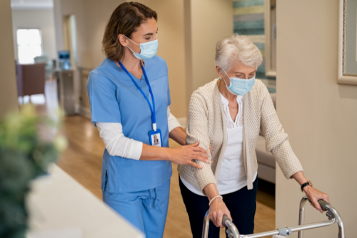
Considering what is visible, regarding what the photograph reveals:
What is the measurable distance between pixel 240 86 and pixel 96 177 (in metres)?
3.28

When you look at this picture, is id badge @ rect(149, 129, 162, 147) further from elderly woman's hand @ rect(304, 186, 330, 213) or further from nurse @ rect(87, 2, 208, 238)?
elderly woman's hand @ rect(304, 186, 330, 213)

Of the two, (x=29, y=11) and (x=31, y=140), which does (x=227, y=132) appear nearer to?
(x=31, y=140)

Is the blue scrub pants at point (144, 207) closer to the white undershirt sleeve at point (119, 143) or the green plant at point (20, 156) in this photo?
the white undershirt sleeve at point (119, 143)

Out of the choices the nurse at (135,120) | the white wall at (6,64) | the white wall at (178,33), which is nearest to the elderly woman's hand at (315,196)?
the nurse at (135,120)

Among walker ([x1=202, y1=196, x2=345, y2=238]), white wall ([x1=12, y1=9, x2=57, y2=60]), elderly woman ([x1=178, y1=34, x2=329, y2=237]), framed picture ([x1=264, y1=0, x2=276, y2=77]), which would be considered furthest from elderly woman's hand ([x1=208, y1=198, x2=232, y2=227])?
white wall ([x1=12, y1=9, x2=57, y2=60])

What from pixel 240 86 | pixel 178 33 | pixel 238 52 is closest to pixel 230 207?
pixel 240 86

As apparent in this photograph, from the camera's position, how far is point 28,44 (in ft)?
59.7

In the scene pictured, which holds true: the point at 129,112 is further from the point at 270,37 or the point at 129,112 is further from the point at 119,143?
the point at 270,37

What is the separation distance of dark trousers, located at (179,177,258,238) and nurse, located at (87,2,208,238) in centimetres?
13

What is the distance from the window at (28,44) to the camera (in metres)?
17.9

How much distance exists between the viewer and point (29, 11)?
17906mm

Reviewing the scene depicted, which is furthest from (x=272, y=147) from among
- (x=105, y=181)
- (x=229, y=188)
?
(x=105, y=181)

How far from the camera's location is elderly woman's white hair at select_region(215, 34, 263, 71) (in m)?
1.59

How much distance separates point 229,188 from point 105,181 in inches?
22.2
